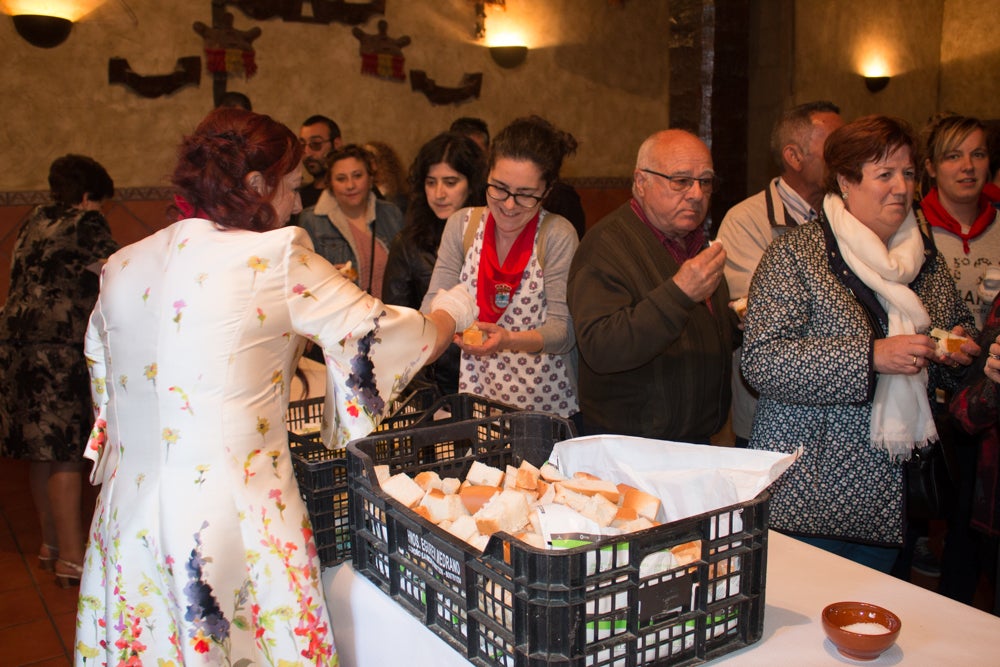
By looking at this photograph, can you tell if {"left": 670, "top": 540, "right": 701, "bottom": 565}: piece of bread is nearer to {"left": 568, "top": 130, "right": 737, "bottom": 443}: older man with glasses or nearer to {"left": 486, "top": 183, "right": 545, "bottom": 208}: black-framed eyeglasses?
{"left": 568, "top": 130, "right": 737, "bottom": 443}: older man with glasses

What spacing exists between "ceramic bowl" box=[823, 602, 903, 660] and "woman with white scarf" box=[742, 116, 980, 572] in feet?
2.52

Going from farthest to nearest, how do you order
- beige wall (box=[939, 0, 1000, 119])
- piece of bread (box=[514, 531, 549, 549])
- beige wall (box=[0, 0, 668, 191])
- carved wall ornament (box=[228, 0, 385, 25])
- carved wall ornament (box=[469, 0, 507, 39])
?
beige wall (box=[939, 0, 1000, 119])
carved wall ornament (box=[469, 0, 507, 39])
carved wall ornament (box=[228, 0, 385, 25])
beige wall (box=[0, 0, 668, 191])
piece of bread (box=[514, 531, 549, 549])

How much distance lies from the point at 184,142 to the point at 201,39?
15.9 feet

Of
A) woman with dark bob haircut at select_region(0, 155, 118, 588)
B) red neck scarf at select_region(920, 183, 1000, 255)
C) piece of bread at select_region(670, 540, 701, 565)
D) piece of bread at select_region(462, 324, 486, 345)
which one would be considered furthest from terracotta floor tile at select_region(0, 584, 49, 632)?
red neck scarf at select_region(920, 183, 1000, 255)

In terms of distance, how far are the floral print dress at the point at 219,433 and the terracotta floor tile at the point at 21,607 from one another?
6.90 ft

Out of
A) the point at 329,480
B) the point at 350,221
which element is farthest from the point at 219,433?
the point at 350,221

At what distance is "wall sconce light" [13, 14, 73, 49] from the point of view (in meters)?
5.25

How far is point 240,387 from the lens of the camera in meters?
1.55

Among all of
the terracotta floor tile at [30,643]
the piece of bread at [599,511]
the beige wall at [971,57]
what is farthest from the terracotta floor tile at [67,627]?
the beige wall at [971,57]

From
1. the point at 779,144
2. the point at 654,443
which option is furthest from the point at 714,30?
the point at 654,443

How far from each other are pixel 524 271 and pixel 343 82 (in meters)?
4.38

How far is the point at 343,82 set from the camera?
655 centimetres

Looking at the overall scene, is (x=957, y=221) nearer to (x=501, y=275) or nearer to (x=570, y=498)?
(x=501, y=275)

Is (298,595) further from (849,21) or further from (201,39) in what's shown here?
(849,21)
